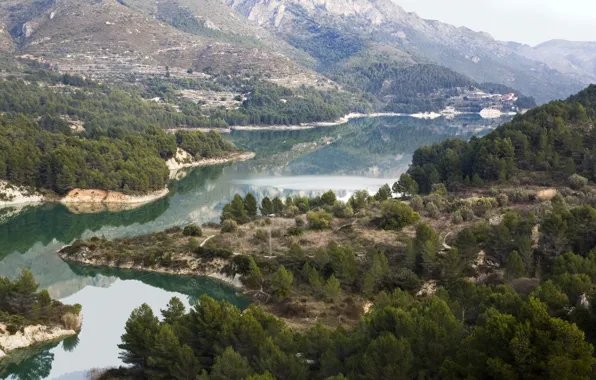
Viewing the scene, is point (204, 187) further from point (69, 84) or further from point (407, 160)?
point (69, 84)

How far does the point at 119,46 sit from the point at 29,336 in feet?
502

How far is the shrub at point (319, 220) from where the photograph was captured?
134 feet

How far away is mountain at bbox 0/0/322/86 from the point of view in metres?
160

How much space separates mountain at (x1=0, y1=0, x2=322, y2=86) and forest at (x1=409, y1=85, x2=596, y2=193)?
385 ft

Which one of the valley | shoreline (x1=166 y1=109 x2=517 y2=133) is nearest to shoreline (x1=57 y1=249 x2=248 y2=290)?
the valley

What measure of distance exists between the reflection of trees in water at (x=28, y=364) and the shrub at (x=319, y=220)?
1943cm

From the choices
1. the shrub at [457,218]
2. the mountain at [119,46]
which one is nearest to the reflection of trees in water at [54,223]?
the shrub at [457,218]

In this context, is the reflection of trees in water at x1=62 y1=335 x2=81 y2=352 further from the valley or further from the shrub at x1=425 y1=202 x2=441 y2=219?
the shrub at x1=425 y1=202 x2=441 y2=219

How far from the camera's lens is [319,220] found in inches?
1614

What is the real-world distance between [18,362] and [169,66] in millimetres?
151005

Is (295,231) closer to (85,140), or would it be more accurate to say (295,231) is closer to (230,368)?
(230,368)

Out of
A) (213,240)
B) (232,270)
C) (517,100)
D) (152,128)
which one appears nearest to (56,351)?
(232,270)

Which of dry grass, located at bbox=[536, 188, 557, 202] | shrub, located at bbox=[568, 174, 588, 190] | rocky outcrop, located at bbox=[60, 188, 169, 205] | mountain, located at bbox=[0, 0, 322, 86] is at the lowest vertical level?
rocky outcrop, located at bbox=[60, 188, 169, 205]

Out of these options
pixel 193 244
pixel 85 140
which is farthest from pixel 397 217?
pixel 85 140
